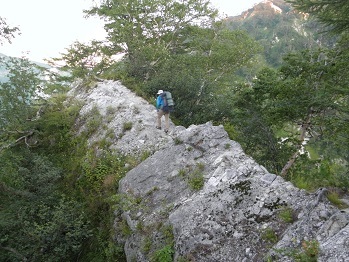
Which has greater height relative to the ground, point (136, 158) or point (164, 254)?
point (136, 158)

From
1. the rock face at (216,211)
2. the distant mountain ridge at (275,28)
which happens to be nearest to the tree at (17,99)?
the rock face at (216,211)

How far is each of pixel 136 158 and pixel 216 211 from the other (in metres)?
4.82

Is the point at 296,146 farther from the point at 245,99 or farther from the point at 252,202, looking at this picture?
the point at 252,202

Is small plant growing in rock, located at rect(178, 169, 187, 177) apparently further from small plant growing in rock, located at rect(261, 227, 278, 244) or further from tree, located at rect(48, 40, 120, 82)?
tree, located at rect(48, 40, 120, 82)

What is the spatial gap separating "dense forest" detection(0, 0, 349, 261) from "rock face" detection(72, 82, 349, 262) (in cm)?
114

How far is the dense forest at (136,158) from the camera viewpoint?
7.91 metres

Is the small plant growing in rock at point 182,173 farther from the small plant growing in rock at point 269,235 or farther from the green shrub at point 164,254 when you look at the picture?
the small plant growing in rock at point 269,235

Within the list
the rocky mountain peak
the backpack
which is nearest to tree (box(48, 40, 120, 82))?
the backpack

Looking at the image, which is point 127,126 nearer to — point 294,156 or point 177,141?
point 177,141

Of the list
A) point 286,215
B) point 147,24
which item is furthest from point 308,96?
point 147,24

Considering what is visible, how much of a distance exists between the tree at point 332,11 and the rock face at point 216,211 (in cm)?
408

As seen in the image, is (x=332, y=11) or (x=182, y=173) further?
(x=182, y=173)

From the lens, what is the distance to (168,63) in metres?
16.5

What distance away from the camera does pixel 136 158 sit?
1070 centimetres
